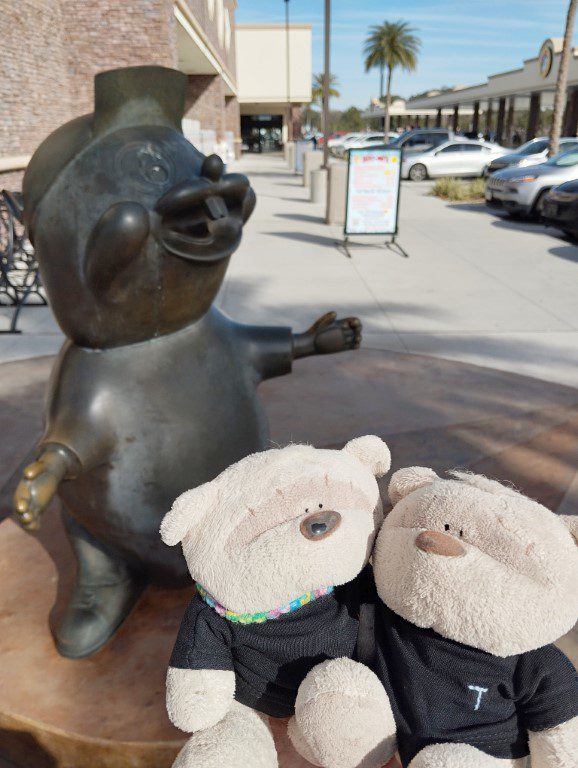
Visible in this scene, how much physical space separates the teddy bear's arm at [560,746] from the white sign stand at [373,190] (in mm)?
8505

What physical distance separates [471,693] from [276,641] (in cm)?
41

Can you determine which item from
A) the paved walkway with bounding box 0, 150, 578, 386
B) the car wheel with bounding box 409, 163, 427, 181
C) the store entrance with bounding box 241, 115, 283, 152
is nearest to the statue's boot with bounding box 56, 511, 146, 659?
the paved walkway with bounding box 0, 150, 578, 386

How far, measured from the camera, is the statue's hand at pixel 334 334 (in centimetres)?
212

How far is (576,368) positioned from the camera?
4.58 meters

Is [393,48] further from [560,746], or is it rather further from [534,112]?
[560,746]

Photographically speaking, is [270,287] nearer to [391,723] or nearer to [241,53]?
[391,723]

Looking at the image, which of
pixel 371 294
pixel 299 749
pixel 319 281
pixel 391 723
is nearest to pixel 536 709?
pixel 391 723

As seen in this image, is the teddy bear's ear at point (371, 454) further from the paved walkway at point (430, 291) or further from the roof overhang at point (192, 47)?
the roof overhang at point (192, 47)

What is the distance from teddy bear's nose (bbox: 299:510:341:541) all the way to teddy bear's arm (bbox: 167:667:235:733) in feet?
1.28

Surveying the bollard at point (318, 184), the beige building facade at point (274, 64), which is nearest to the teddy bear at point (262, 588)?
the bollard at point (318, 184)

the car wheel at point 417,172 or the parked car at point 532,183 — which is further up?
the parked car at point 532,183

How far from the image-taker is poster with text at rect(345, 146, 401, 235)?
367 inches

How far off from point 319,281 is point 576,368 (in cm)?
346

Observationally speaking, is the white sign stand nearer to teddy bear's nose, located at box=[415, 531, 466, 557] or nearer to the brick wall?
the brick wall
